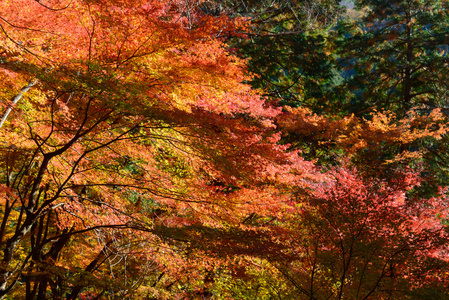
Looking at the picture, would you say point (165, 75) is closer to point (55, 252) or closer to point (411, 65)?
point (55, 252)

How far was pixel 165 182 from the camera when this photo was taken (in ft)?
18.7

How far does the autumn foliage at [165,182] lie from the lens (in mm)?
4035

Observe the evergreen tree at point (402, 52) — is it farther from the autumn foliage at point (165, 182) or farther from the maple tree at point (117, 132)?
the maple tree at point (117, 132)

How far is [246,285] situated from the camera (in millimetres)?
6523

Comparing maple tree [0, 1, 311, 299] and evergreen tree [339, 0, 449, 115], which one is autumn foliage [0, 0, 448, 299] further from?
evergreen tree [339, 0, 449, 115]

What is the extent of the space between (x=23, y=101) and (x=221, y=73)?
3.80 m

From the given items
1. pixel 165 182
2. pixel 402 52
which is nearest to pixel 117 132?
pixel 165 182

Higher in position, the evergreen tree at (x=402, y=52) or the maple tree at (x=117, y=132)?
the evergreen tree at (x=402, y=52)

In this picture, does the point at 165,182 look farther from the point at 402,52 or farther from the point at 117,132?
the point at 402,52

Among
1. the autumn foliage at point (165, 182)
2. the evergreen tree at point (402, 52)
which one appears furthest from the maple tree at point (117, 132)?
the evergreen tree at point (402, 52)

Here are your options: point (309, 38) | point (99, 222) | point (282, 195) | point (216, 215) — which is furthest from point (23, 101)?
point (309, 38)

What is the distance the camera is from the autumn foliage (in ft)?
13.2

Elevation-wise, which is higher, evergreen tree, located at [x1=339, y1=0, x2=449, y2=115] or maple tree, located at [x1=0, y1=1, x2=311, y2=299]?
evergreen tree, located at [x1=339, y1=0, x2=449, y2=115]

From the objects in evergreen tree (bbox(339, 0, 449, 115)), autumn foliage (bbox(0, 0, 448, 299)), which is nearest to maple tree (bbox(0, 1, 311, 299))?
autumn foliage (bbox(0, 0, 448, 299))
